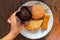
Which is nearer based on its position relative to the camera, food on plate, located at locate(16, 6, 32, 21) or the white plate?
food on plate, located at locate(16, 6, 32, 21)

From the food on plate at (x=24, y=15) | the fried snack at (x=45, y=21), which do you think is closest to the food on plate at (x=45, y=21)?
the fried snack at (x=45, y=21)

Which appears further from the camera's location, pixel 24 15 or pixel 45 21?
pixel 45 21

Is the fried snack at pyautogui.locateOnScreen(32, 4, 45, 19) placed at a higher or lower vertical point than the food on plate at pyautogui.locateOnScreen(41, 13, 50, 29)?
higher

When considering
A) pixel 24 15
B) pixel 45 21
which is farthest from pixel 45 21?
pixel 24 15

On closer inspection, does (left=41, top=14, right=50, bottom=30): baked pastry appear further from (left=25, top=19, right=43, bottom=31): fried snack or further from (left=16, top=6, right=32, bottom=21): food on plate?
(left=16, top=6, right=32, bottom=21): food on plate

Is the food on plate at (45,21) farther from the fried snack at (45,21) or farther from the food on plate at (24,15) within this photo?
the food on plate at (24,15)

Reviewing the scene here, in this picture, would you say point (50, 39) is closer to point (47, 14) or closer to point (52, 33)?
point (52, 33)

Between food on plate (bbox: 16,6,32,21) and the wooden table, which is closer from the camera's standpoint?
food on plate (bbox: 16,6,32,21)

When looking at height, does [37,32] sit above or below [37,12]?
below

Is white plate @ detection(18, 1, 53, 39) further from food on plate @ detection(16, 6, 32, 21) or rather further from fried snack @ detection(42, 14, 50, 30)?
food on plate @ detection(16, 6, 32, 21)

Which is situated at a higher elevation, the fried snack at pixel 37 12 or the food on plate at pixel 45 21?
the fried snack at pixel 37 12

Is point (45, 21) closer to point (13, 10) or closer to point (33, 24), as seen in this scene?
point (33, 24)

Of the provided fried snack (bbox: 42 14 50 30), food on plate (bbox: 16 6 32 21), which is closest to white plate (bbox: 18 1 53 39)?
fried snack (bbox: 42 14 50 30)
